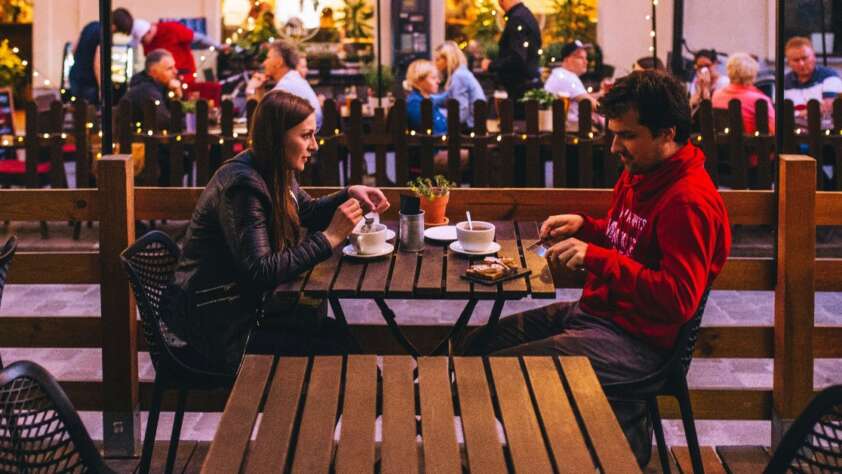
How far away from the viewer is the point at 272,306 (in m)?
3.19

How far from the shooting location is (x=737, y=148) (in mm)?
6883

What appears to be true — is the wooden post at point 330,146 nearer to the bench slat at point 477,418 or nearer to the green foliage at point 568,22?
the bench slat at point 477,418

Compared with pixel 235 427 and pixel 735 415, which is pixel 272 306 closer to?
pixel 235 427

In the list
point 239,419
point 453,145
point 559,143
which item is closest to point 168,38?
point 453,145

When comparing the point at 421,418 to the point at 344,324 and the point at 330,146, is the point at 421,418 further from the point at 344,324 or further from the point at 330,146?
the point at 330,146

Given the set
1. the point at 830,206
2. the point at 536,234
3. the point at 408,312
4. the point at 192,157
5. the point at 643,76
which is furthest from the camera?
the point at 192,157

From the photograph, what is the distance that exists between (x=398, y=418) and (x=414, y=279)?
95 cm

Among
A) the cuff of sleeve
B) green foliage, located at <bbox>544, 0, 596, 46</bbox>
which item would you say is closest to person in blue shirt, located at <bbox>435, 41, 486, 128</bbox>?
the cuff of sleeve

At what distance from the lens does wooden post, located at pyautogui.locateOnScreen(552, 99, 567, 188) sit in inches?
272

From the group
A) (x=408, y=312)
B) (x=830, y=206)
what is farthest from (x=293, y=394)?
(x=408, y=312)

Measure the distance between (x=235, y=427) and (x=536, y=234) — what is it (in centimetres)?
190

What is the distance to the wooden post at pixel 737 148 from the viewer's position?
22.5 feet

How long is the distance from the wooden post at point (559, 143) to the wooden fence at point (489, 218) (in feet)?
11.0

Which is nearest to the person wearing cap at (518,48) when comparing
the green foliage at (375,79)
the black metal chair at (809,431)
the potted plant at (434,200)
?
the green foliage at (375,79)
